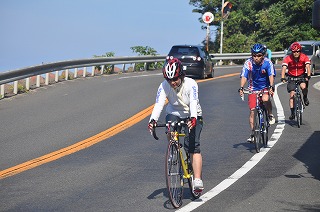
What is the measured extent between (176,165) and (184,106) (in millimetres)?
759

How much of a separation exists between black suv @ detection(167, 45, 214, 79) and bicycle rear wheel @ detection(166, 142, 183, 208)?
24.6m

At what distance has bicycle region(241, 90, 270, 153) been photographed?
1425 cm

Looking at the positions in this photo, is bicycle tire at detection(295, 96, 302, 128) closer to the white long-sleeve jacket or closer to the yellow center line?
the yellow center line

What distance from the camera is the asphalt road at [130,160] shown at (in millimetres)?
9891

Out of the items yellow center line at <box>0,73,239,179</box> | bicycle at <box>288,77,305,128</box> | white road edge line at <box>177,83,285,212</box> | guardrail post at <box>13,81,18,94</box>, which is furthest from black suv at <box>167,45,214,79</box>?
white road edge line at <box>177,83,285,212</box>

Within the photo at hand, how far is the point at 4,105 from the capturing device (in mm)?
22438

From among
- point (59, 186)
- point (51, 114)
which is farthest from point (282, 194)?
point (51, 114)

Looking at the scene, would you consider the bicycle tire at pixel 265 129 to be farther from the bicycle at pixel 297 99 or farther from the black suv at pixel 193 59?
the black suv at pixel 193 59

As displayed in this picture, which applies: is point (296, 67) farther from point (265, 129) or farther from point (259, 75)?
point (265, 129)

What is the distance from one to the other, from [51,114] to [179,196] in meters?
11.0

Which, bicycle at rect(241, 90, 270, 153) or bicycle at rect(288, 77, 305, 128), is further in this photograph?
bicycle at rect(288, 77, 305, 128)

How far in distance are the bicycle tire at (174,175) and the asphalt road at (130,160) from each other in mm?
149

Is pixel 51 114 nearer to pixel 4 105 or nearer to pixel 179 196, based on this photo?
pixel 4 105

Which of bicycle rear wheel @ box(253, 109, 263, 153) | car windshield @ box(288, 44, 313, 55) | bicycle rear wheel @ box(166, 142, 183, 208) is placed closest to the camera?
bicycle rear wheel @ box(166, 142, 183, 208)
